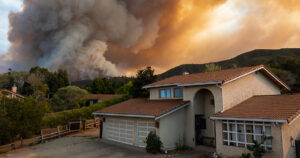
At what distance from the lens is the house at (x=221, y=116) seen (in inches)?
398

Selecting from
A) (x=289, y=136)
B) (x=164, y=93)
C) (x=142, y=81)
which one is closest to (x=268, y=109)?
(x=289, y=136)

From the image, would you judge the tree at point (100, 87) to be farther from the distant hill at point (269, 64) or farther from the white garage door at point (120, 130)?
the white garage door at point (120, 130)

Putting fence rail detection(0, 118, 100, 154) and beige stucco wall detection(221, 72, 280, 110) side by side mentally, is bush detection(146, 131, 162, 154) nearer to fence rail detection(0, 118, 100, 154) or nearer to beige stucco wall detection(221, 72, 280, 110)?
beige stucco wall detection(221, 72, 280, 110)

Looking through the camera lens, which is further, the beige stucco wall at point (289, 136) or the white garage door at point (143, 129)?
the white garage door at point (143, 129)

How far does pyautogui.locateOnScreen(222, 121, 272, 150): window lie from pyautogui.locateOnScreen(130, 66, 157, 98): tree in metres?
16.5

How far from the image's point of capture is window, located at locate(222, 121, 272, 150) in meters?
10.1

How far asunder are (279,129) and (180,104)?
633 cm

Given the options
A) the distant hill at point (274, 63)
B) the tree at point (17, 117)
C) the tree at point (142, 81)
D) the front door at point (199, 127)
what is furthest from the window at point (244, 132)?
the distant hill at point (274, 63)

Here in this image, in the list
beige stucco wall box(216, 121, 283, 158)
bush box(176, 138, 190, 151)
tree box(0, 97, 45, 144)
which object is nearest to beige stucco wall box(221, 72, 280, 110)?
beige stucco wall box(216, 121, 283, 158)

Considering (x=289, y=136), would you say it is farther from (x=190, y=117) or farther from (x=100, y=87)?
(x=100, y=87)

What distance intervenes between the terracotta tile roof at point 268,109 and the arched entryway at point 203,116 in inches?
99.6

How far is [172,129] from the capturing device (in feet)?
46.9

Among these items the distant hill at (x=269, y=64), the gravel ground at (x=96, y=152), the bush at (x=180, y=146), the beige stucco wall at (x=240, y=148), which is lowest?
the gravel ground at (x=96, y=152)

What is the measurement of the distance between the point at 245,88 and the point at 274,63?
44.8 meters
